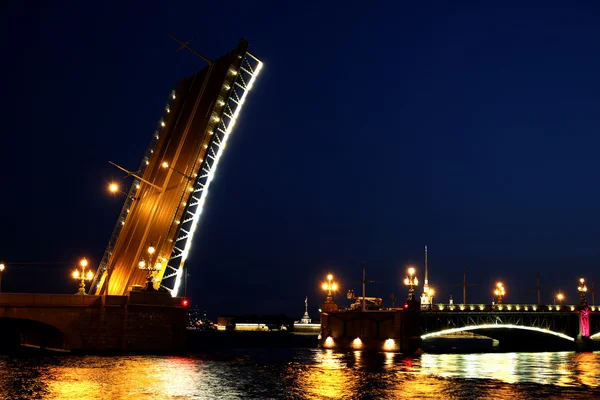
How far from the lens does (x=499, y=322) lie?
7788 centimetres

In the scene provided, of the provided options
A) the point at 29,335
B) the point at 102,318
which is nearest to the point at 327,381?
the point at 102,318

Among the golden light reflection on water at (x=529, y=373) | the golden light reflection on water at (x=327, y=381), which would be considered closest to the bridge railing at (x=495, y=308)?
the golden light reflection on water at (x=529, y=373)

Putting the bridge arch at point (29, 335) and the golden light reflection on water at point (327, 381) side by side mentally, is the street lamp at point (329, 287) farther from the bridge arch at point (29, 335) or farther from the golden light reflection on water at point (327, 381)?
the bridge arch at point (29, 335)

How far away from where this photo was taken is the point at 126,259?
174 feet

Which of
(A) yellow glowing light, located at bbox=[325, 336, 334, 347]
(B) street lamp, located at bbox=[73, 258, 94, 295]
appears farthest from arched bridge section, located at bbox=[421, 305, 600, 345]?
(B) street lamp, located at bbox=[73, 258, 94, 295]

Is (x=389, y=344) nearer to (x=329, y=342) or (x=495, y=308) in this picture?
(x=329, y=342)

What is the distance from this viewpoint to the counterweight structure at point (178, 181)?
4972 centimetres

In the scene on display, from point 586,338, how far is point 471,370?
46.1m

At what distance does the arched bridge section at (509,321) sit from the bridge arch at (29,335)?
3472cm

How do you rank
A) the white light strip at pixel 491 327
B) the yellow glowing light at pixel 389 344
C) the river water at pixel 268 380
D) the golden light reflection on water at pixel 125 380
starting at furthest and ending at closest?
the white light strip at pixel 491 327 → the yellow glowing light at pixel 389 344 → the river water at pixel 268 380 → the golden light reflection on water at pixel 125 380

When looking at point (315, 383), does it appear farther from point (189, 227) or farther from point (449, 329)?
point (449, 329)

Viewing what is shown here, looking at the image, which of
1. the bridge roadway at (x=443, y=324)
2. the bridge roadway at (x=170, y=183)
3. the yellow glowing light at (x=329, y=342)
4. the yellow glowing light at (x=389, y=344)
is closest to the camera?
the bridge roadway at (x=170, y=183)

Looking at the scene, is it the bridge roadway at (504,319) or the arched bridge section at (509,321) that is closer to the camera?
the bridge roadway at (504,319)

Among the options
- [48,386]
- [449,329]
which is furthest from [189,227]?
[449,329]
